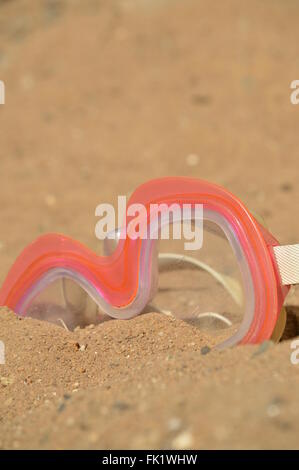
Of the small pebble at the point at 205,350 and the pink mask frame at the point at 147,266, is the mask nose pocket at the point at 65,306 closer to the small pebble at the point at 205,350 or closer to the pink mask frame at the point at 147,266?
Answer: the pink mask frame at the point at 147,266

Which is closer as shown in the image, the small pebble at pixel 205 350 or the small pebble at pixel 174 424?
the small pebble at pixel 174 424

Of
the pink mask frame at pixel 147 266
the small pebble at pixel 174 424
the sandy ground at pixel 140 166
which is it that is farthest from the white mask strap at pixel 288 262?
the small pebble at pixel 174 424

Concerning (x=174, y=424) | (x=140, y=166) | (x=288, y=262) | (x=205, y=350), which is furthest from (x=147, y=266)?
(x=140, y=166)
